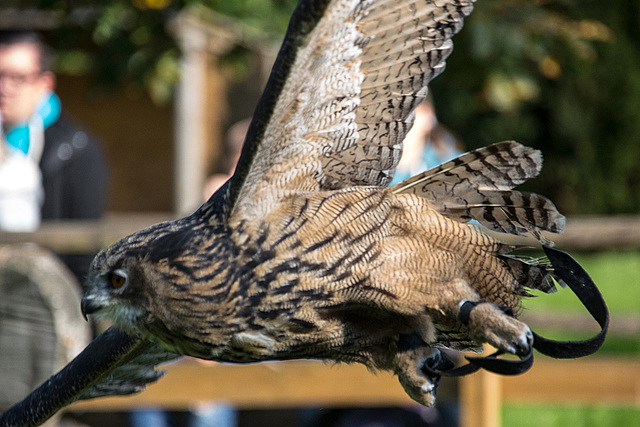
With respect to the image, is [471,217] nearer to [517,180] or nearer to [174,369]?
[517,180]

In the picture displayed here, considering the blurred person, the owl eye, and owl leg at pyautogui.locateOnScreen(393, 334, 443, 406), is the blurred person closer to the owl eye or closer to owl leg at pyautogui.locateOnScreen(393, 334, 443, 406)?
the owl eye

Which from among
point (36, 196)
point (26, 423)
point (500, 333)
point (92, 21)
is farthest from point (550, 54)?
point (26, 423)

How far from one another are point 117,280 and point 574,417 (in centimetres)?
517

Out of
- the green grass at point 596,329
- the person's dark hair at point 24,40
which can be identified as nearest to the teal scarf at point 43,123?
the person's dark hair at point 24,40

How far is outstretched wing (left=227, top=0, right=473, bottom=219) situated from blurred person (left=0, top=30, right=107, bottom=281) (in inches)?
104

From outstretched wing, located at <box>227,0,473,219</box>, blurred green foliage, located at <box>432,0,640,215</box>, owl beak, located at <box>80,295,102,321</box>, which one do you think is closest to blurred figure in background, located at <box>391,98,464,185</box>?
outstretched wing, located at <box>227,0,473,219</box>

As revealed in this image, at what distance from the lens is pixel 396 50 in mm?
2750

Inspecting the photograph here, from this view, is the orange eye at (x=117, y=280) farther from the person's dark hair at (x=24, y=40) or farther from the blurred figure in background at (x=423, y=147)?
the person's dark hair at (x=24, y=40)

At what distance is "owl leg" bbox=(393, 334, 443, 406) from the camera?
2.54 meters

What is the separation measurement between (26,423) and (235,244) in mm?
1093

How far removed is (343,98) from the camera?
2.70 m

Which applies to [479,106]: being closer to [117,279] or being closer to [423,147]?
[423,147]

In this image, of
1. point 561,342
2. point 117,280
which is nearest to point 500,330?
point 561,342

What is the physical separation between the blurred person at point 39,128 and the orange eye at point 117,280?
8.06 ft
